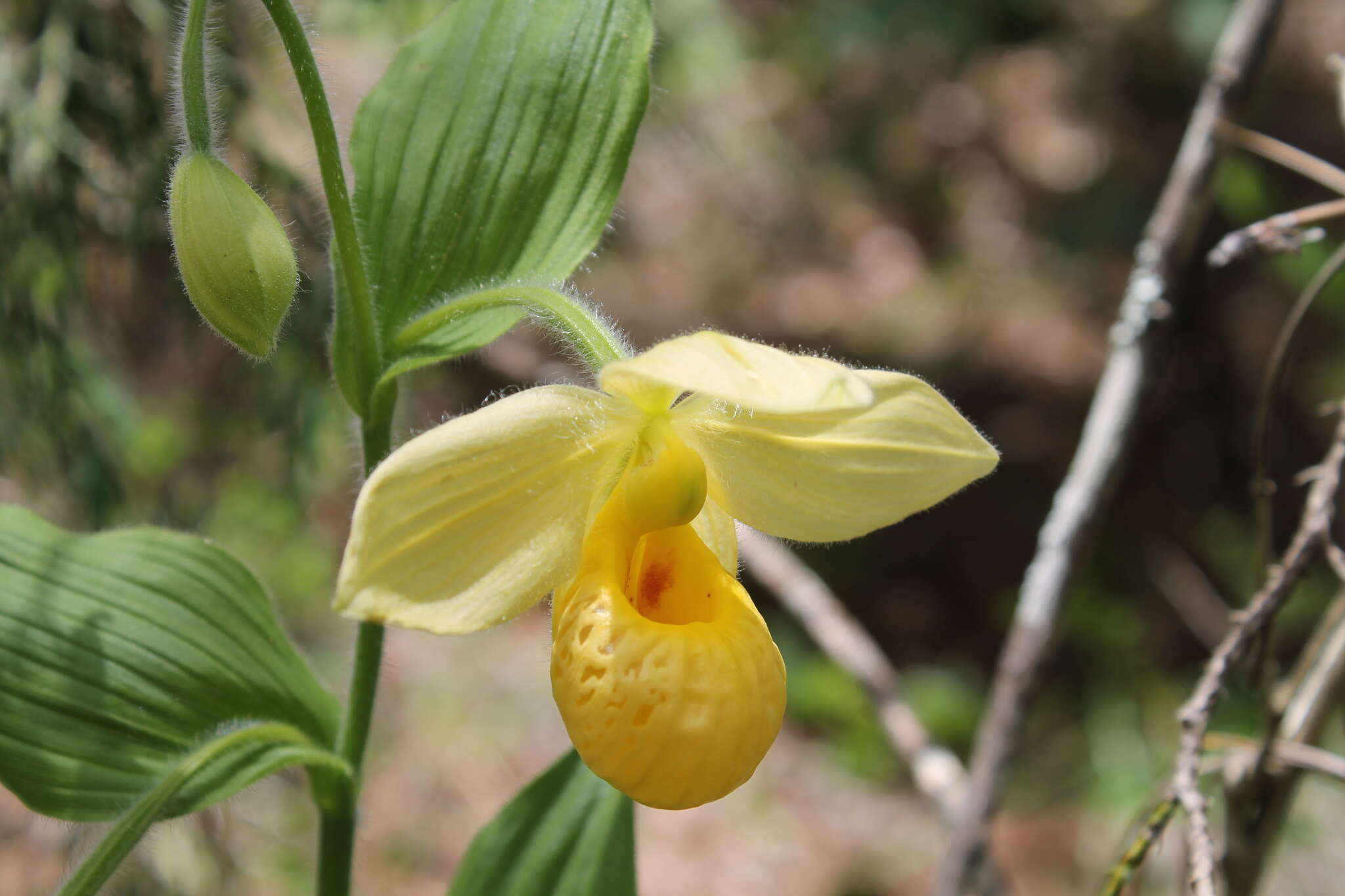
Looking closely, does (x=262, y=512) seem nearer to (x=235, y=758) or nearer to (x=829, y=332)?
(x=235, y=758)

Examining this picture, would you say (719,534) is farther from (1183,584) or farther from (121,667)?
(1183,584)

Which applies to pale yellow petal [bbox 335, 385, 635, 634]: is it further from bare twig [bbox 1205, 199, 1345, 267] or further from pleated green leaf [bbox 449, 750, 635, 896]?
bare twig [bbox 1205, 199, 1345, 267]

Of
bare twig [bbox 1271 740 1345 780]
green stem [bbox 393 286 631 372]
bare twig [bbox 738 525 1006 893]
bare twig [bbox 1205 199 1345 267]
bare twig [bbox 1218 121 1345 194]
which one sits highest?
bare twig [bbox 1218 121 1345 194]

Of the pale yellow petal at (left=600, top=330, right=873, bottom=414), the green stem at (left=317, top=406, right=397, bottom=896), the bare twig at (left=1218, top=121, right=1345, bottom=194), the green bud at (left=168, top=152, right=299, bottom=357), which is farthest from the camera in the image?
the bare twig at (left=1218, top=121, right=1345, bottom=194)

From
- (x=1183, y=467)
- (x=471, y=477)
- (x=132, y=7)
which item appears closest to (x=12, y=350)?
(x=132, y=7)

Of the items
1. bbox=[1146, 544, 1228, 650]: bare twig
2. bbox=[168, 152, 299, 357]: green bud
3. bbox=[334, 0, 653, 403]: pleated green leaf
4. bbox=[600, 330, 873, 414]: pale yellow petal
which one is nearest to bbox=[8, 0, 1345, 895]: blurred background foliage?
bbox=[1146, 544, 1228, 650]: bare twig

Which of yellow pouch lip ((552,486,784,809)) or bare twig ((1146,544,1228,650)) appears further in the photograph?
bare twig ((1146,544,1228,650))

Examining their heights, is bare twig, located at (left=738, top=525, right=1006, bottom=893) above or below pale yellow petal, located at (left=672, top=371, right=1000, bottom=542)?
below

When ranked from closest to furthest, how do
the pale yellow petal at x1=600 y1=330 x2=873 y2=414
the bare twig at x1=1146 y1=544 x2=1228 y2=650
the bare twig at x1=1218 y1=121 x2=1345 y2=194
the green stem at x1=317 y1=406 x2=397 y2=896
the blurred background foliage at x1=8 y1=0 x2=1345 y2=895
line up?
the pale yellow petal at x1=600 y1=330 x2=873 y2=414, the green stem at x1=317 y1=406 x2=397 y2=896, the bare twig at x1=1218 y1=121 x2=1345 y2=194, the blurred background foliage at x1=8 y1=0 x2=1345 y2=895, the bare twig at x1=1146 y1=544 x2=1228 y2=650
